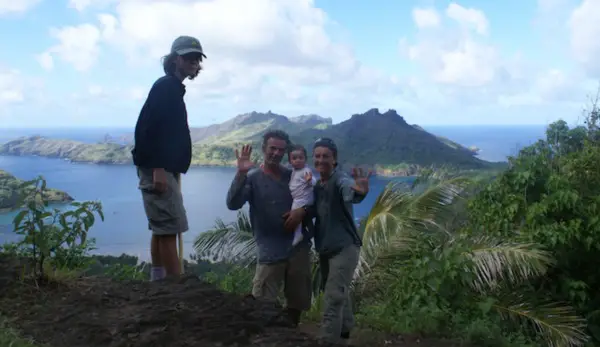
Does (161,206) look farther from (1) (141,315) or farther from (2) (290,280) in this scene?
(2) (290,280)

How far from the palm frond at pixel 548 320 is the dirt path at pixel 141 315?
102 inches

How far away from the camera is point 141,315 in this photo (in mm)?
3637

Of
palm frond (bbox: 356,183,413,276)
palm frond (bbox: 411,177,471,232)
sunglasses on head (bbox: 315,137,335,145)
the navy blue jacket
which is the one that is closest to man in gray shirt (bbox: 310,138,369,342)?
sunglasses on head (bbox: 315,137,335,145)

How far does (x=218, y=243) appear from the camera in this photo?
33.9ft

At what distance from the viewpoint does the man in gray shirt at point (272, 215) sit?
409 cm

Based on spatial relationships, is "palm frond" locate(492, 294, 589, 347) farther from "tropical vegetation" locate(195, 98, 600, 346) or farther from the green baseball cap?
the green baseball cap

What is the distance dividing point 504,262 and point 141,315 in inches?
191

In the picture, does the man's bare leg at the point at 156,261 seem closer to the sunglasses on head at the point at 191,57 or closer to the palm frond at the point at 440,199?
the sunglasses on head at the point at 191,57

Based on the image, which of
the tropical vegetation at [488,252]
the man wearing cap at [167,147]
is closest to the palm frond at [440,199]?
the tropical vegetation at [488,252]

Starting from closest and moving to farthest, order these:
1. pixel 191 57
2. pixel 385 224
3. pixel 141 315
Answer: pixel 141 315 → pixel 191 57 → pixel 385 224

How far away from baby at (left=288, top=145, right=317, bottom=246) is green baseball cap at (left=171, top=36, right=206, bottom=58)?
104 centimetres

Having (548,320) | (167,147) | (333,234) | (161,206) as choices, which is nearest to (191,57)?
(167,147)

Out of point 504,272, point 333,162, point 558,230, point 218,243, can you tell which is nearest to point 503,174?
point 558,230

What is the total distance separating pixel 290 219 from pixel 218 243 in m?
6.48
